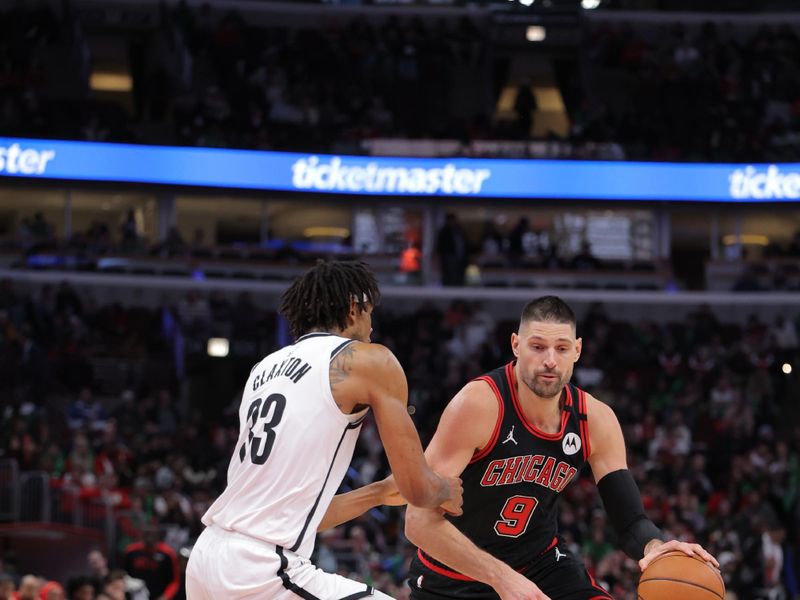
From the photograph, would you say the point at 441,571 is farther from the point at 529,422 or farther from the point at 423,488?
the point at 423,488

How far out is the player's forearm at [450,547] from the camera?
5402 mm

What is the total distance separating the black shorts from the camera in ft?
19.3

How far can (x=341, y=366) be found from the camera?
15.7ft

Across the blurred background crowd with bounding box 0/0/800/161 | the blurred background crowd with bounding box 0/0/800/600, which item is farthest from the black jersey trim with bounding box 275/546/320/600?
the blurred background crowd with bounding box 0/0/800/161

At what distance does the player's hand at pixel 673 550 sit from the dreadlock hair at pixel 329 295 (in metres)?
1.63

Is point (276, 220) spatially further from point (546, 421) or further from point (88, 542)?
point (546, 421)

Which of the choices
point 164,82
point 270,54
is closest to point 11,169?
point 164,82

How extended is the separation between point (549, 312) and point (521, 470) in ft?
2.45

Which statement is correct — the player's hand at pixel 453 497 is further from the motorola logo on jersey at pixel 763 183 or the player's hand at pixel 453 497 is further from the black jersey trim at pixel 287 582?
the motorola logo on jersey at pixel 763 183

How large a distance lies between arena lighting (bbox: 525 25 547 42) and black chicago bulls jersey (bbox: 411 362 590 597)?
82.3ft

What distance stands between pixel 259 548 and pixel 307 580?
0.22m

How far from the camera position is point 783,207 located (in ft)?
93.4

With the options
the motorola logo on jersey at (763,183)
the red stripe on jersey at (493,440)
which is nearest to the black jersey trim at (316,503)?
the red stripe on jersey at (493,440)

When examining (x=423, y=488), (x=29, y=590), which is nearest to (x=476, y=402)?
(x=423, y=488)
